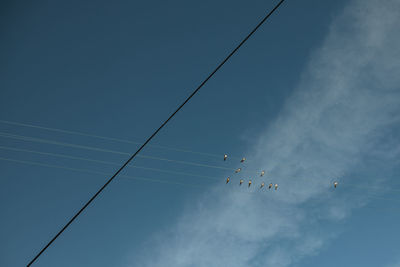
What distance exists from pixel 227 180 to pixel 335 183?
8313 mm

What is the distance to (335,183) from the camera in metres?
22.6

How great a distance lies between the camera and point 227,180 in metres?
21.9

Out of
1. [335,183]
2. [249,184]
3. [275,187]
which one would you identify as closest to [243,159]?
[249,184]

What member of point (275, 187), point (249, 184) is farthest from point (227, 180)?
point (275, 187)

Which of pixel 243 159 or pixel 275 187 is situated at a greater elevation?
pixel 243 159

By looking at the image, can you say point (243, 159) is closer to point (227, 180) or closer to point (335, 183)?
point (227, 180)

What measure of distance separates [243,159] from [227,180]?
1.95 metres

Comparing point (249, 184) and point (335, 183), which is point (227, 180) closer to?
point (249, 184)

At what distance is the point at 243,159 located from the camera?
2206 centimetres

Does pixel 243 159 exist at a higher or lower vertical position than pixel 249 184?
higher

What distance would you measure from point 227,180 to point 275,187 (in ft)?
12.6

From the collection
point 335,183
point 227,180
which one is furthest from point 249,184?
point 335,183

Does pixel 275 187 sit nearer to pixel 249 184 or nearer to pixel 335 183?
pixel 249 184

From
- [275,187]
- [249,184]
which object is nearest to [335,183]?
[275,187]
